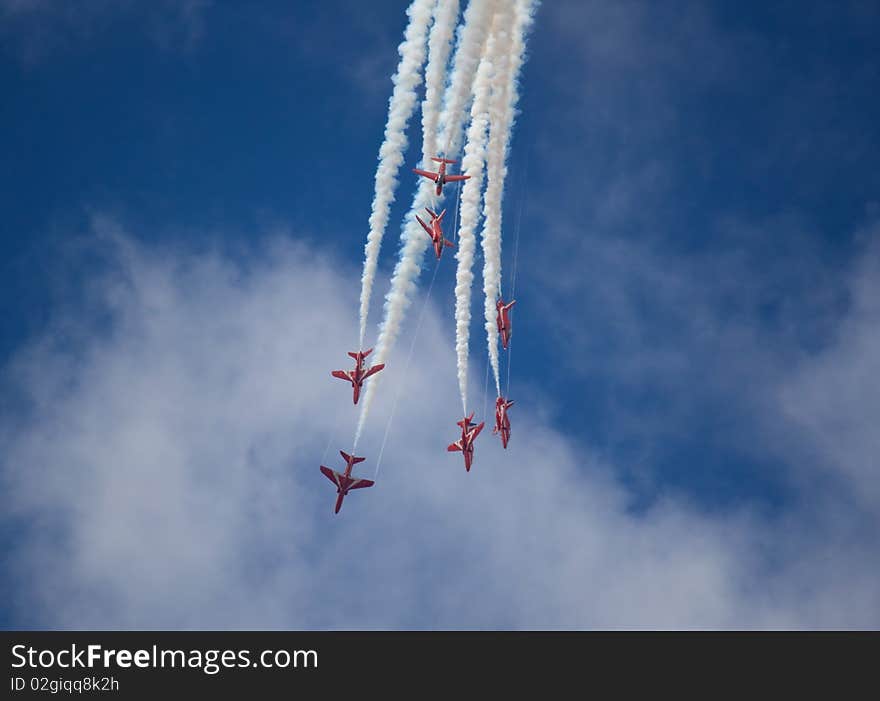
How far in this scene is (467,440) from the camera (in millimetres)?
32719

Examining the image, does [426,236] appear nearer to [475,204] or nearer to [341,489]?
[475,204]

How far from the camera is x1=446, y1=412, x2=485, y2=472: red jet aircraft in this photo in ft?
107

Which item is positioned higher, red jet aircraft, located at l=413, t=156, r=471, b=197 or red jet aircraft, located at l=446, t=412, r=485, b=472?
red jet aircraft, located at l=413, t=156, r=471, b=197

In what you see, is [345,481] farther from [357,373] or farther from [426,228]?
[426,228]

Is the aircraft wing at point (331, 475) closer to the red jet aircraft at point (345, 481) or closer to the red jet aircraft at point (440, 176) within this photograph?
the red jet aircraft at point (345, 481)

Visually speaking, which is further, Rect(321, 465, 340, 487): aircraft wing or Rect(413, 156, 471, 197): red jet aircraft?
Rect(321, 465, 340, 487): aircraft wing

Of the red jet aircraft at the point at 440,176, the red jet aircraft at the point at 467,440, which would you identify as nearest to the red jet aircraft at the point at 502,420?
the red jet aircraft at the point at 467,440

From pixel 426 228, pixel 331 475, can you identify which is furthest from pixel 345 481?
pixel 426 228

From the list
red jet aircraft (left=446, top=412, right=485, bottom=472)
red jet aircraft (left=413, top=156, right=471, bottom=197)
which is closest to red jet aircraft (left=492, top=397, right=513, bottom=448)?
red jet aircraft (left=446, top=412, right=485, bottom=472)

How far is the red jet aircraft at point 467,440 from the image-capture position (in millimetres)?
32500

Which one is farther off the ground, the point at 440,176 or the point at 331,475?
the point at 440,176

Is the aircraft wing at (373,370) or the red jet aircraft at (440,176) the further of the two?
the aircraft wing at (373,370)

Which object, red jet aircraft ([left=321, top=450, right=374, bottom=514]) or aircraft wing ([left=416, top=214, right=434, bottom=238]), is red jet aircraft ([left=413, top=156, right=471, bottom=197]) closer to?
aircraft wing ([left=416, top=214, right=434, bottom=238])
